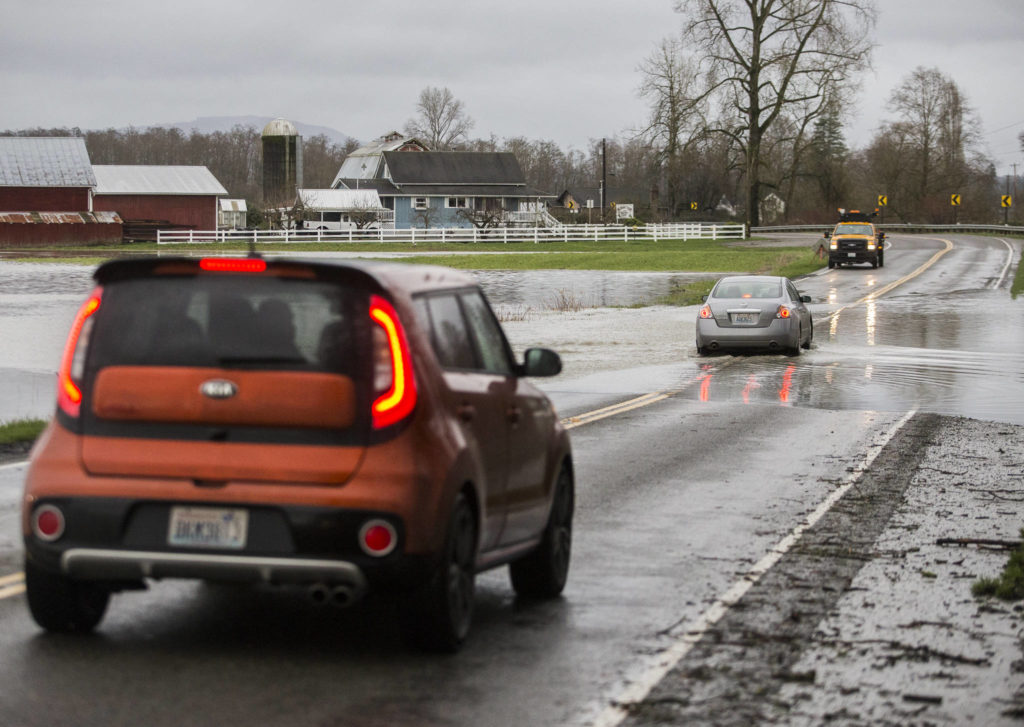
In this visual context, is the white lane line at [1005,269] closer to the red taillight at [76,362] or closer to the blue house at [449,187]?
the red taillight at [76,362]

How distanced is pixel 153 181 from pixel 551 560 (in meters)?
101

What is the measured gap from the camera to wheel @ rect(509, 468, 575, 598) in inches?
302

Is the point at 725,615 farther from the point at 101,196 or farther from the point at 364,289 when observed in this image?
the point at 101,196

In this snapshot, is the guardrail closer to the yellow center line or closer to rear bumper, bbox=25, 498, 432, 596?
the yellow center line

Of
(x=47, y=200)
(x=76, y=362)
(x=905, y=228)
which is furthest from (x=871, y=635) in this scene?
(x=905, y=228)

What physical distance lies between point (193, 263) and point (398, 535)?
1.45 metres

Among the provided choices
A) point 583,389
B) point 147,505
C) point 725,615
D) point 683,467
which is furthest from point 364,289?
point 583,389

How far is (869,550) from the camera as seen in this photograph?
934 centimetres

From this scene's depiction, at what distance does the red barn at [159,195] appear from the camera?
334 feet

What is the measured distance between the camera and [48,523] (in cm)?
608

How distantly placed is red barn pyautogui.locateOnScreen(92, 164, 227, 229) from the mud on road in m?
94.1

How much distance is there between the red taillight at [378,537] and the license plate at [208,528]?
48 cm

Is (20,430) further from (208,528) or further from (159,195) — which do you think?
(159,195)

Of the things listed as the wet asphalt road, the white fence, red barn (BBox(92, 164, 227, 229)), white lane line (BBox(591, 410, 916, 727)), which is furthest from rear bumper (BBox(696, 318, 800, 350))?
red barn (BBox(92, 164, 227, 229))
